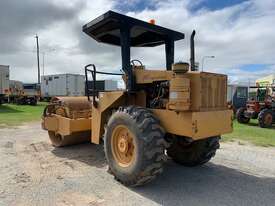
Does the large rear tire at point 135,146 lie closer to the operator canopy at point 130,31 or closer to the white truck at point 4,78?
the operator canopy at point 130,31

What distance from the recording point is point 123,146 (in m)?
4.84

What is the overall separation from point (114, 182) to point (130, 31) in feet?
8.63

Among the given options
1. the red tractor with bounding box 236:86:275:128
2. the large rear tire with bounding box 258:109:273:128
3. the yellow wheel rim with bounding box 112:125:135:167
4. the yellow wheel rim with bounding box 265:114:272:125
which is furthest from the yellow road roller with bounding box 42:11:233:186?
the red tractor with bounding box 236:86:275:128

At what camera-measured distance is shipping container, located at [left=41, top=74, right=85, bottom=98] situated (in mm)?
32906

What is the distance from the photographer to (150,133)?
4.30 meters

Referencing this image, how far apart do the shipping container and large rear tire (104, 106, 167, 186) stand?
27450 millimetres

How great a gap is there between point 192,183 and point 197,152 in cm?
80

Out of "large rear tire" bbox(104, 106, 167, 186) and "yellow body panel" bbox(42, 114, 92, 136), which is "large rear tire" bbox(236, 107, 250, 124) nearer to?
"yellow body panel" bbox(42, 114, 92, 136)

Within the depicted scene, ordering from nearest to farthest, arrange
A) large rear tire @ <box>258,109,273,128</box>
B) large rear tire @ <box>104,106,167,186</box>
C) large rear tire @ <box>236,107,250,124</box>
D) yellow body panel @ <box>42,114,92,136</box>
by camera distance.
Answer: large rear tire @ <box>104,106,167,186</box> → yellow body panel @ <box>42,114,92,136</box> → large rear tire @ <box>258,109,273,128</box> → large rear tire @ <box>236,107,250,124</box>

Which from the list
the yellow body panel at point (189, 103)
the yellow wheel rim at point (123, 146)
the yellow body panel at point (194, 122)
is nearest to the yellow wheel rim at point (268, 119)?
the yellow body panel at point (189, 103)

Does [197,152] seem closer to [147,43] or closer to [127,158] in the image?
[127,158]

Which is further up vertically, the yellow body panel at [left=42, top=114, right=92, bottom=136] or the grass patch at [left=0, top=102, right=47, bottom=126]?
the yellow body panel at [left=42, top=114, right=92, bottom=136]

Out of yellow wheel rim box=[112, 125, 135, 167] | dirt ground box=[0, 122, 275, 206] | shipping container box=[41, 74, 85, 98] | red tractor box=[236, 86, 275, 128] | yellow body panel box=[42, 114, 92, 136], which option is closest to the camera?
dirt ground box=[0, 122, 275, 206]

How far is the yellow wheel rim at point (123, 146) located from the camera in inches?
187
